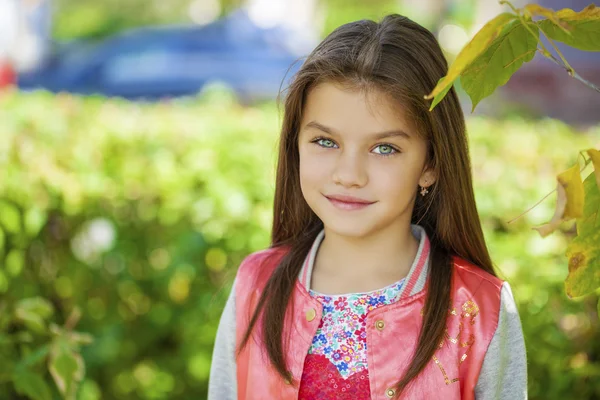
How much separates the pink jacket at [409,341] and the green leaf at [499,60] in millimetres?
548

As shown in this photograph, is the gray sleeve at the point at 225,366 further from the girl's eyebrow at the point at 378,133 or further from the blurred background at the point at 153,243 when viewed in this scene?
the girl's eyebrow at the point at 378,133

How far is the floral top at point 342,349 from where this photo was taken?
5.43 feet

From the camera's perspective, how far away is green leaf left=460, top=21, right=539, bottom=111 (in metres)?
1.26

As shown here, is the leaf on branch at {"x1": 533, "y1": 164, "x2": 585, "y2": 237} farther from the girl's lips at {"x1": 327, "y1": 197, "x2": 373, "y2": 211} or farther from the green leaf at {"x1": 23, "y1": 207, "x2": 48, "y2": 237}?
the green leaf at {"x1": 23, "y1": 207, "x2": 48, "y2": 237}

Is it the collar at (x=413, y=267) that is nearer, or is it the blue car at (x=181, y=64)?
the collar at (x=413, y=267)

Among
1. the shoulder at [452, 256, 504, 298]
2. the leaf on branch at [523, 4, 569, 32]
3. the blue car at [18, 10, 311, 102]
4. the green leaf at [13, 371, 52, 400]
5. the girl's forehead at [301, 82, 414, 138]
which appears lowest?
the green leaf at [13, 371, 52, 400]

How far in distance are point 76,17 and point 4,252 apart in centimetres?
2228

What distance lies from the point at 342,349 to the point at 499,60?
0.69 meters

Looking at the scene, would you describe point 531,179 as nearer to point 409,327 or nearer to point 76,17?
point 409,327

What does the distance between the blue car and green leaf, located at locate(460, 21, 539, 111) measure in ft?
34.0

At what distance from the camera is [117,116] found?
3.92 m

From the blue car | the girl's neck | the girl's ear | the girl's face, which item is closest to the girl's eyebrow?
the girl's face

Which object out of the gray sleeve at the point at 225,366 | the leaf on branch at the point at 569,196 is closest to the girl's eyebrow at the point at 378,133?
the gray sleeve at the point at 225,366

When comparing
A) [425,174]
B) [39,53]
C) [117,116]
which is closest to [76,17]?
[39,53]
